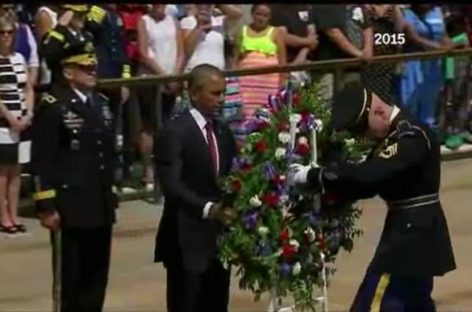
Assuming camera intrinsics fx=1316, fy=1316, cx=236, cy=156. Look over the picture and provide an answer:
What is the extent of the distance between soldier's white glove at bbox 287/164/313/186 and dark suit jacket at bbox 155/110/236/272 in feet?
1.44

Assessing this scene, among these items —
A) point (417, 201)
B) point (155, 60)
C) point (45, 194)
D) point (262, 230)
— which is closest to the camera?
point (417, 201)

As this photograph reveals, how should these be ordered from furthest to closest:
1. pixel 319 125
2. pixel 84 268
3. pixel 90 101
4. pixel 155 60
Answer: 1. pixel 155 60
2. pixel 84 268
3. pixel 90 101
4. pixel 319 125

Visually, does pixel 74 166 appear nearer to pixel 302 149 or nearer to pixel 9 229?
pixel 302 149

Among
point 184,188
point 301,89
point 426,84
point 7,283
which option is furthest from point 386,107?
point 426,84

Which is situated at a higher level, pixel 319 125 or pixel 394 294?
pixel 319 125

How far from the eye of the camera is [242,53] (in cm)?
1219

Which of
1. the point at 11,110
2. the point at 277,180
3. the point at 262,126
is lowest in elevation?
the point at 11,110

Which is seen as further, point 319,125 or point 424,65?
point 424,65

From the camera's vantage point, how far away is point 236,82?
1173 cm

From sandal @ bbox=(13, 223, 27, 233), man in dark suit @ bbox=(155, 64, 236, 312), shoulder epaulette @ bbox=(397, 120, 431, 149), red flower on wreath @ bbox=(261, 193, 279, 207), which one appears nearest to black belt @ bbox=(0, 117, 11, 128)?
sandal @ bbox=(13, 223, 27, 233)

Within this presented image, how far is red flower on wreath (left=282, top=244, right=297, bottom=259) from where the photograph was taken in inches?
271

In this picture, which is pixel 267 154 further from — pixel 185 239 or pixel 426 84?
pixel 426 84

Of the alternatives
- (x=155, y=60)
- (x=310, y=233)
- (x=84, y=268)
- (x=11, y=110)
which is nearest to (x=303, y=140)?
(x=310, y=233)

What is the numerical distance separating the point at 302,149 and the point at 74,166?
52.5 inches
